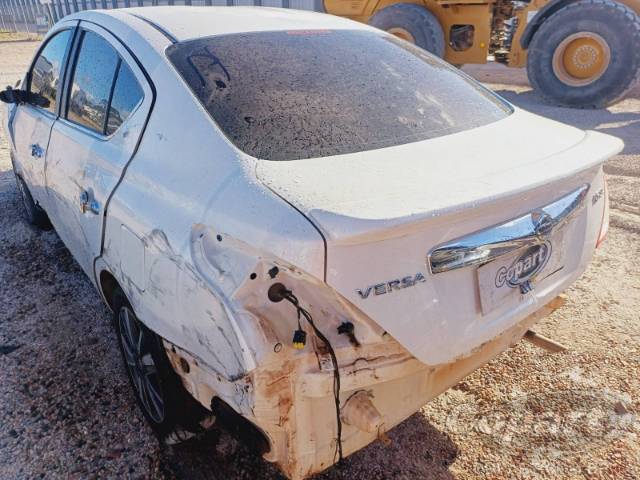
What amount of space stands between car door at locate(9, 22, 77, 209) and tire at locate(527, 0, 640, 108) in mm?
7555

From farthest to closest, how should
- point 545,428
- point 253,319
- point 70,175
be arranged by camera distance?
point 70,175
point 545,428
point 253,319

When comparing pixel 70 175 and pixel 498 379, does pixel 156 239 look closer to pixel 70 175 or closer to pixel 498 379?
pixel 70 175

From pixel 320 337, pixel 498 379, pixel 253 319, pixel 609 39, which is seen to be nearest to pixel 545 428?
pixel 498 379

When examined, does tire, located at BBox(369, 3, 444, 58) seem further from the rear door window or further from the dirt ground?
the rear door window

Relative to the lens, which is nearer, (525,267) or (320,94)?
(525,267)

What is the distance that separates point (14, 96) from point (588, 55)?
26.8 feet

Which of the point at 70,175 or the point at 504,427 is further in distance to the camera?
the point at 70,175

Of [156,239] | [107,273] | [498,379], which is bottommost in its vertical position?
[498,379]

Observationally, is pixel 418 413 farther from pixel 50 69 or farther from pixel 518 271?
pixel 50 69

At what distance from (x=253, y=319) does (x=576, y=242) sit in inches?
50.1

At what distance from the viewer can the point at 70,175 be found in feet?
8.41

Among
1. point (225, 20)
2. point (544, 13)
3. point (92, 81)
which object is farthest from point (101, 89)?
point (544, 13)

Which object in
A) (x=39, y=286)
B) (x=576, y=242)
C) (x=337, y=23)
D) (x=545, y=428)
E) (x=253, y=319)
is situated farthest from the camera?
(x=39, y=286)

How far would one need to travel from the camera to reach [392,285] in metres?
1.45
